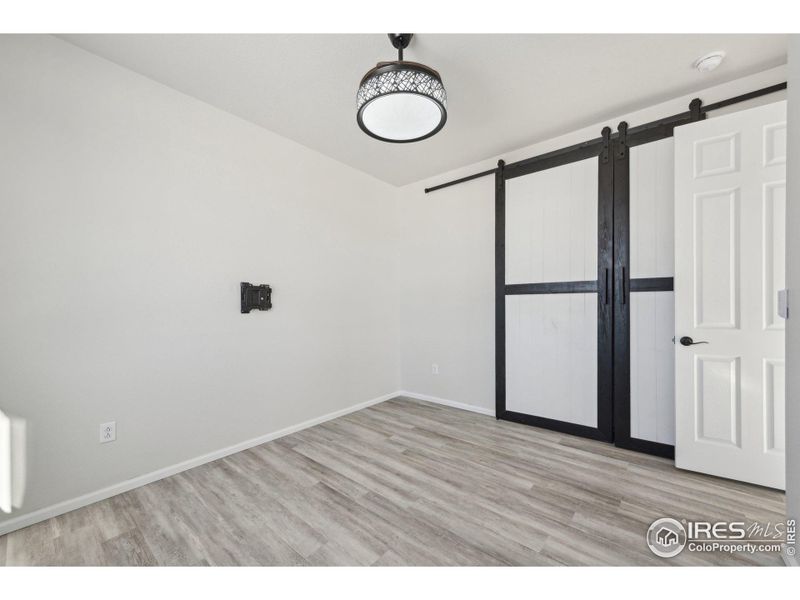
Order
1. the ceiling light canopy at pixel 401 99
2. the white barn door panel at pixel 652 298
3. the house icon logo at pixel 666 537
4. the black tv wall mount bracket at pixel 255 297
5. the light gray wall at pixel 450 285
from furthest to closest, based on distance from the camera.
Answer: the light gray wall at pixel 450 285 < the black tv wall mount bracket at pixel 255 297 < the white barn door panel at pixel 652 298 < the ceiling light canopy at pixel 401 99 < the house icon logo at pixel 666 537

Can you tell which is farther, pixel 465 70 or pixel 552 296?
pixel 552 296

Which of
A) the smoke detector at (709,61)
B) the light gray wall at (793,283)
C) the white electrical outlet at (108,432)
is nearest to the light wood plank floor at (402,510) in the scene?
the white electrical outlet at (108,432)

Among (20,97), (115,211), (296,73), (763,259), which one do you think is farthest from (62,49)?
(763,259)

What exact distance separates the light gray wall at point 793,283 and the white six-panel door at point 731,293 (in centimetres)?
86

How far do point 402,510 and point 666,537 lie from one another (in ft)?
4.33

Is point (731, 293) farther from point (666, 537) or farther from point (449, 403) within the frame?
point (449, 403)

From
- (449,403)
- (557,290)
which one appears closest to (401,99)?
(557,290)

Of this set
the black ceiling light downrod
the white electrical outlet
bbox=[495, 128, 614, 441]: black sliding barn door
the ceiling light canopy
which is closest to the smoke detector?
the black ceiling light downrod

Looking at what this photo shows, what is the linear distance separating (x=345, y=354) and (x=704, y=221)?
320 centimetres

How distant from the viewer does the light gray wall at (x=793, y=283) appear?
51.4 inches

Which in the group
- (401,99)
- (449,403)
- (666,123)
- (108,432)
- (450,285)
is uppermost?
(666,123)

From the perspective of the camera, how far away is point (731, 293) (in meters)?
2.17

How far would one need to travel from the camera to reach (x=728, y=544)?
1607 millimetres

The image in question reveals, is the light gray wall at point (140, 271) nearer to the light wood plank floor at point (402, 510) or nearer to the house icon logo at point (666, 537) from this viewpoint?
the light wood plank floor at point (402, 510)
